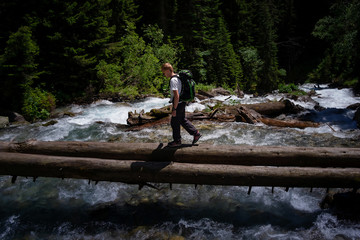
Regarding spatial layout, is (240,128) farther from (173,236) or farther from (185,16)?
(185,16)

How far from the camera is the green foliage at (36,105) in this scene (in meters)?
13.7

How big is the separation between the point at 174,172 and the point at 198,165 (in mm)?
527

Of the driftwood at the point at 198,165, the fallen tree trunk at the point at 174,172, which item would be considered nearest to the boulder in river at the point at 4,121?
the driftwood at the point at 198,165

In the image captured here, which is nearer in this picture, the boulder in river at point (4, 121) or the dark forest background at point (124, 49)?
the boulder in river at point (4, 121)

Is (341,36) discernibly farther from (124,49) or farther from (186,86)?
(124,49)

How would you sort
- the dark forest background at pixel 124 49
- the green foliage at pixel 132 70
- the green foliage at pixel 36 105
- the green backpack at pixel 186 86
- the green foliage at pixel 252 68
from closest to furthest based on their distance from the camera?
the green backpack at pixel 186 86
the green foliage at pixel 36 105
the dark forest background at pixel 124 49
the green foliage at pixel 132 70
the green foliage at pixel 252 68

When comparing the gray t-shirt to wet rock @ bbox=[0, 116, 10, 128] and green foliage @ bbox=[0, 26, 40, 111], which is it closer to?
wet rock @ bbox=[0, 116, 10, 128]

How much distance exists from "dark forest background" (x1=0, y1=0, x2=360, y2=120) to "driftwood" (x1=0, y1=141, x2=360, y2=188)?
11065 mm

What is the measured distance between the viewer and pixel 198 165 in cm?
453

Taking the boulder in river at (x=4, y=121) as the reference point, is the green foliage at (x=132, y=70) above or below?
above

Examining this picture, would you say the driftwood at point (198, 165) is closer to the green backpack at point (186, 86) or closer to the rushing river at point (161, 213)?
the rushing river at point (161, 213)

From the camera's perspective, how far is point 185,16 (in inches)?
1196

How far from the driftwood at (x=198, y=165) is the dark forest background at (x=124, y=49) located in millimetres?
11065

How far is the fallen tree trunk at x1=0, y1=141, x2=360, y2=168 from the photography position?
4.55 metres
